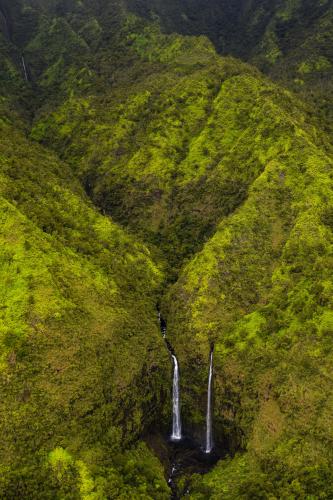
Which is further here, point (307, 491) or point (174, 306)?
point (174, 306)

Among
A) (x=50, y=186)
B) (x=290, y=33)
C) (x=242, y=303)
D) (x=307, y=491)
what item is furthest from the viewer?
(x=290, y=33)

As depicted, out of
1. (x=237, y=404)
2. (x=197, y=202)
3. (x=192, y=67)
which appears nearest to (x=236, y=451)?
(x=237, y=404)

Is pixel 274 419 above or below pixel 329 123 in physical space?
below

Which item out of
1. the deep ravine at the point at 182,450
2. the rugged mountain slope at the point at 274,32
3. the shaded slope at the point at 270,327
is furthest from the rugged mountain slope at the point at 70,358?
the rugged mountain slope at the point at 274,32

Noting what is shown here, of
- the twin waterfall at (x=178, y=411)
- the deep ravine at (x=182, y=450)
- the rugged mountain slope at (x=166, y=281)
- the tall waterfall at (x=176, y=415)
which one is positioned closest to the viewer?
the rugged mountain slope at (x=166, y=281)

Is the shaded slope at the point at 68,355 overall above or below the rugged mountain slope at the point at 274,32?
below

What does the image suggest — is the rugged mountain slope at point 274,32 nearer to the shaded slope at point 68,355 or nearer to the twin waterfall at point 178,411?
the shaded slope at point 68,355

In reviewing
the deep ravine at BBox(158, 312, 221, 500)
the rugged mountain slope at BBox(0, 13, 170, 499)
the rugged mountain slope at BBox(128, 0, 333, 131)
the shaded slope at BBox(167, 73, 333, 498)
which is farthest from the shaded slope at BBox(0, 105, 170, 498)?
the rugged mountain slope at BBox(128, 0, 333, 131)

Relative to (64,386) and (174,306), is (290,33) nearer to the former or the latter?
(174,306)
